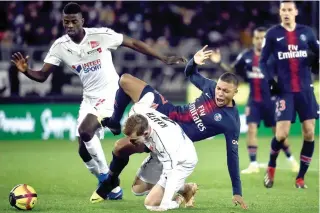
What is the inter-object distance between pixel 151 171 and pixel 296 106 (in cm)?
283

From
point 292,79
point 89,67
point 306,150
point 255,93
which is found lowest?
point 306,150

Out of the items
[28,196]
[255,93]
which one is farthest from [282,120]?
[28,196]

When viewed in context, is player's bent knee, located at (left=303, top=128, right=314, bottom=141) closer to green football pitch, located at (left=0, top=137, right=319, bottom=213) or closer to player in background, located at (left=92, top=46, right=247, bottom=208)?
green football pitch, located at (left=0, top=137, right=319, bottom=213)

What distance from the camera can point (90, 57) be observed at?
1066cm

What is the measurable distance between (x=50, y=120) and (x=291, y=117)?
25.6ft

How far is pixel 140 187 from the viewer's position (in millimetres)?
9625

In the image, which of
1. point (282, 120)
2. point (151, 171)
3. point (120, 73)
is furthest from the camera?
point (120, 73)

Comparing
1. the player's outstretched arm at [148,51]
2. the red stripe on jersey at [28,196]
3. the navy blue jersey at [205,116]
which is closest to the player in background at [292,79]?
the player's outstretched arm at [148,51]

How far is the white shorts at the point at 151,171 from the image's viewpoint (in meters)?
9.51

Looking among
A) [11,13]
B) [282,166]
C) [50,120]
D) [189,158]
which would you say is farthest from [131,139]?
[11,13]

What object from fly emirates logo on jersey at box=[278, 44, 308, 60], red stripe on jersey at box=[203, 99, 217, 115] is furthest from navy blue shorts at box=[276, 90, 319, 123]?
red stripe on jersey at box=[203, 99, 217, 115]

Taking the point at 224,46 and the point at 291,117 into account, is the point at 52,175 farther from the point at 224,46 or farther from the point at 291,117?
the point at 224,46

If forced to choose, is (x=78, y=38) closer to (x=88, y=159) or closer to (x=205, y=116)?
(x=88, y=159)

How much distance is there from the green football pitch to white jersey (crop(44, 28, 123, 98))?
1416mm
